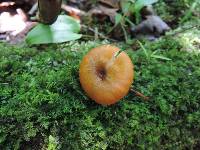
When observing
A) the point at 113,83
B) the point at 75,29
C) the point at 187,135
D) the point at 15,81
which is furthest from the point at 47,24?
the point at 187,135

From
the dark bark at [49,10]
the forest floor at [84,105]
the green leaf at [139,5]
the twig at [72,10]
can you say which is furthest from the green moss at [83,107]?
the twig at [72,10]

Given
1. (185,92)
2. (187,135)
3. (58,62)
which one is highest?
(58,62)

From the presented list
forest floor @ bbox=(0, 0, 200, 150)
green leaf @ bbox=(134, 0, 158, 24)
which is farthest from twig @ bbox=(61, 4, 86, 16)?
forest floor @ bbox=(0, 0, 200, 150)

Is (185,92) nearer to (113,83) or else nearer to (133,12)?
(113,83)

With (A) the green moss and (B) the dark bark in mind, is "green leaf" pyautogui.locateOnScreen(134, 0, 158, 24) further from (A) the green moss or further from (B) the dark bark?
(B) the dark bark

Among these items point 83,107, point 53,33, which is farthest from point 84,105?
point 53,33
